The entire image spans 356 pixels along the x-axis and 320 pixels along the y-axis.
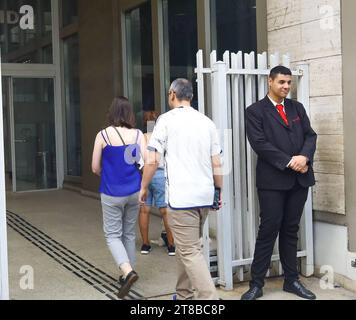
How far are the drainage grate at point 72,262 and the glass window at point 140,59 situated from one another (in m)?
2.62

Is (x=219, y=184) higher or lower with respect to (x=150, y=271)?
higher

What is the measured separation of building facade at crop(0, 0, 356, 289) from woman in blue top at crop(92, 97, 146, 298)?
1719 millimetres

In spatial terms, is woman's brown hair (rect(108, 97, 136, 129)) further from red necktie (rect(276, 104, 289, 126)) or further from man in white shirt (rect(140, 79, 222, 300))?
red necktie (rect(276, 104, 289, 126))

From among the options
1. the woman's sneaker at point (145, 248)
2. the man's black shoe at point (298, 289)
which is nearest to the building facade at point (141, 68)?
the man's black shoe at point (298, 289)

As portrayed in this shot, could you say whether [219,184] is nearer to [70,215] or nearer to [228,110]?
[228,110]

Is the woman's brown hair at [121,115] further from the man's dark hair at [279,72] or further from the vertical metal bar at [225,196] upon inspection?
the man's dark hair at [279,72]

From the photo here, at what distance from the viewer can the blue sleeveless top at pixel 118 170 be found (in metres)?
4.71

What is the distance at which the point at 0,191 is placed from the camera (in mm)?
4031

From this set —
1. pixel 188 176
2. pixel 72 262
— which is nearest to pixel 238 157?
pixel 188 176

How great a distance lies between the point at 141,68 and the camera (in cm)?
912

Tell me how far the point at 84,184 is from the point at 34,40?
11.7ft

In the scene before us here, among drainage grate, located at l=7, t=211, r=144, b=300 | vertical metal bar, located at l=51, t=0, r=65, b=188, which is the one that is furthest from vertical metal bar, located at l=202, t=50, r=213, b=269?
vertical metal bar, located at l=51, t=0, r=65, b=188
